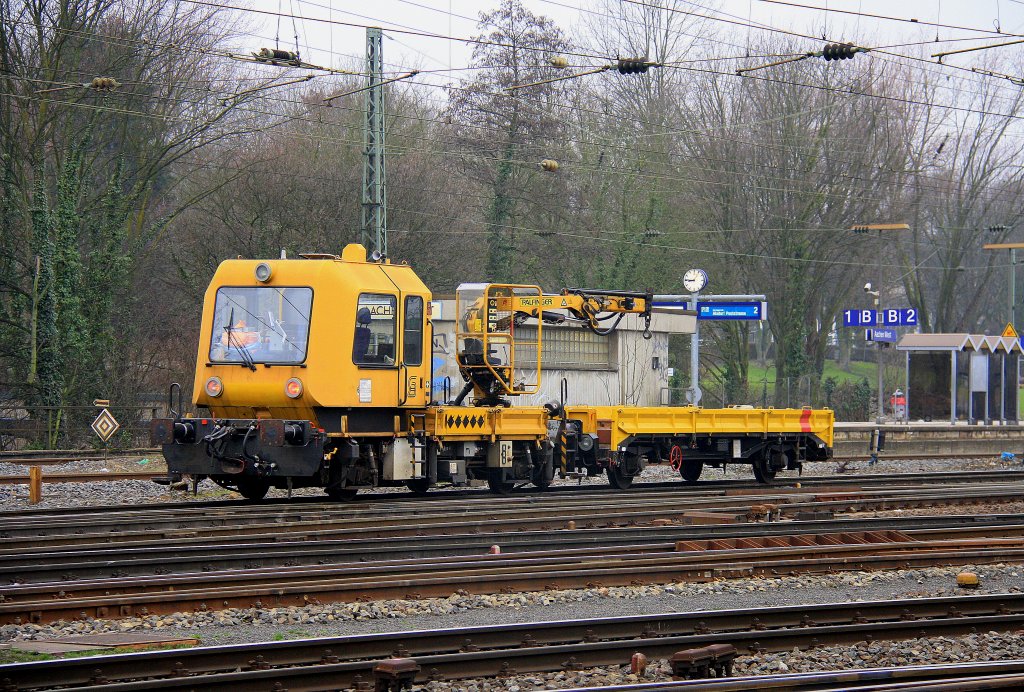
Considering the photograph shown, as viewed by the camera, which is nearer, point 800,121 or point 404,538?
point 404,538

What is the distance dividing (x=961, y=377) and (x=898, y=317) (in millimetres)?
3473

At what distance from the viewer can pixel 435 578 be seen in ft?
32.0

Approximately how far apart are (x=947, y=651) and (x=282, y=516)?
8.27m

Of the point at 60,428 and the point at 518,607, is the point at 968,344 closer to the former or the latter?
the point at 60,428

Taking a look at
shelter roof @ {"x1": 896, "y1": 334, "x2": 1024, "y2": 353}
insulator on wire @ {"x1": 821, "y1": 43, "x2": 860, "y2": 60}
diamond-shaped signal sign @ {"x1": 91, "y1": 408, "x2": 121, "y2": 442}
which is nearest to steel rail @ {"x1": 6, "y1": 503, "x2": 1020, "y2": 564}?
insulator on wire @ {"x1": 821, "y1": 43, "x2": 860, "y2": 60}

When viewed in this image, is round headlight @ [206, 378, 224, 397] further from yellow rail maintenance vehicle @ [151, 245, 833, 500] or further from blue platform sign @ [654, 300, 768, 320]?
blue platform sign @ [654, 300, 768, 320]

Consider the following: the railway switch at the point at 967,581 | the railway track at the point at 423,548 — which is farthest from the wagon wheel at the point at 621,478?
the railway switch at the point at 967,581

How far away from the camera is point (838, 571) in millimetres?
11164

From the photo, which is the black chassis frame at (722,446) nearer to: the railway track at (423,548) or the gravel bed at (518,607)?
the railway track at (423,548)

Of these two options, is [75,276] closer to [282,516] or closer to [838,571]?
[282,516]

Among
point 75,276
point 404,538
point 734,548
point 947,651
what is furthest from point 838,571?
point 75,276

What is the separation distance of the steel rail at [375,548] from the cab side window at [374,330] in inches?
157

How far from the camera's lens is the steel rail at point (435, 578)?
8859mm

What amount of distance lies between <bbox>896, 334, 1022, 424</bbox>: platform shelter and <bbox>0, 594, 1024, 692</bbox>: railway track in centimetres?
2892
